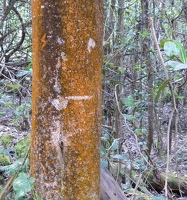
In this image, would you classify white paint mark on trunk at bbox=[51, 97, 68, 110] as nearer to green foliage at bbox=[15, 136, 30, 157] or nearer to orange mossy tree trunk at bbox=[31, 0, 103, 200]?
orange mossy tree trunk at bbox=[31, 0, 103, 200]

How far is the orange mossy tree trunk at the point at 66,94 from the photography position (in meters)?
1.03

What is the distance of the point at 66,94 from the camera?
104 cm

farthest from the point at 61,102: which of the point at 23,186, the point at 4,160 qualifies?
the point at 4,160

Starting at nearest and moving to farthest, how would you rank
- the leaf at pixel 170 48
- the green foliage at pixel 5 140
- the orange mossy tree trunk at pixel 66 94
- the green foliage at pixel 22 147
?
the orange mossy tree trunk at pixel 66 94 < the leaf at pixel 170 48 < the green foliage at pixel 22 147 < the green foliage at pixel 5 140

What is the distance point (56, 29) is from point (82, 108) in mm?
303

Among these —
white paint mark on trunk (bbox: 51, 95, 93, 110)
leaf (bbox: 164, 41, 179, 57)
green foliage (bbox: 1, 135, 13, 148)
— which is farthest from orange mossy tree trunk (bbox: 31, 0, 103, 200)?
green foliage (bbox: 1, 135, 13, 148)

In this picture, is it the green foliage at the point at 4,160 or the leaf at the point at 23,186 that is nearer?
the leaf at the point at 23,186

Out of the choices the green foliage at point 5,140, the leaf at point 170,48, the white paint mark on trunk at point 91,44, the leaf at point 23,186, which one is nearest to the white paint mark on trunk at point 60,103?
the white paint mark on trunk at point 91,44

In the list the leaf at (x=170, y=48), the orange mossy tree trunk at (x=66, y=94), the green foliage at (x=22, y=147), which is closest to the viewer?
the orange mossy tree trunk at (x=66, y=94)

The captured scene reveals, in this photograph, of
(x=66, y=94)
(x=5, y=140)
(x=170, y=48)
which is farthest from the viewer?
(x=5, y=140)

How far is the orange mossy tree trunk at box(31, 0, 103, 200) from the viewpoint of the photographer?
1029 mm

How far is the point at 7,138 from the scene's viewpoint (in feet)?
8.27

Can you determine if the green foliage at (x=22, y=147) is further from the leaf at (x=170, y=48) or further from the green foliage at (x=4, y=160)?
the leaf at (x=170, y=48)

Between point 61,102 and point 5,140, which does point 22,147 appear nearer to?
point 5,140
